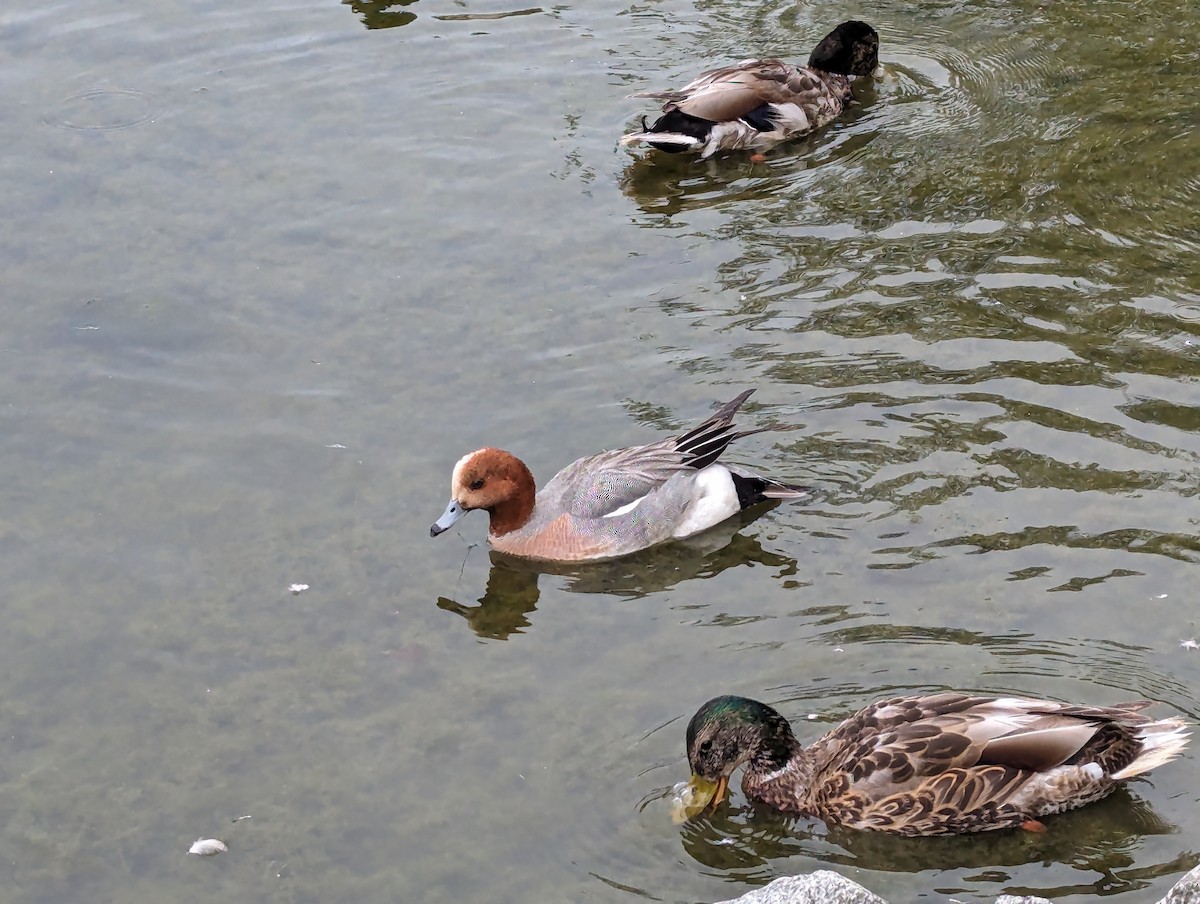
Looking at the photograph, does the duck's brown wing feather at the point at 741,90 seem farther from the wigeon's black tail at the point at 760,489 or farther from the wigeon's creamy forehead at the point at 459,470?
the wigeon's creamy forehead at the point at 459,470

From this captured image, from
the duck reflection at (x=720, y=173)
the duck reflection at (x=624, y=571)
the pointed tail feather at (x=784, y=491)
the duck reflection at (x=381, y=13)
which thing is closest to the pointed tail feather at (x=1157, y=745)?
the duck reflection at (x=624, y=571)

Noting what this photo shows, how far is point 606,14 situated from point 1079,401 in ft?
21.6

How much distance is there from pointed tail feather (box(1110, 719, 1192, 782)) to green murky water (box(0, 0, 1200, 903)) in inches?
8.4

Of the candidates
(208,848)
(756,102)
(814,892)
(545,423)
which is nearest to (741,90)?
(756,102)

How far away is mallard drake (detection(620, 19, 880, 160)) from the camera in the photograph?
1134cm

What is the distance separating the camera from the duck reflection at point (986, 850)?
18.4 ft

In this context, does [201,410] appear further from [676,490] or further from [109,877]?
[109,877]

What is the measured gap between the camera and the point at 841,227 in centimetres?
1015

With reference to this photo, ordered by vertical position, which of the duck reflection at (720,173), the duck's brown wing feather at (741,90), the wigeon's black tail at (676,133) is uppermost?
the duck's brown wing feather at (741,90)

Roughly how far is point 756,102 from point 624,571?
4.85 metres

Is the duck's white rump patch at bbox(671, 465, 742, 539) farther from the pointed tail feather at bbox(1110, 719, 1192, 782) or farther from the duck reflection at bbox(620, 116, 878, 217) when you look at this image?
the duck reflection at bbox(620, 116, 878, 217)

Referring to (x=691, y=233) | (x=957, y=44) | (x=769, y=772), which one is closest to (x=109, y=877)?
(x=769, y=772)

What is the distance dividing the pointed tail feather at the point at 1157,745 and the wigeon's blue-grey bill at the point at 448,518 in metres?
3.42

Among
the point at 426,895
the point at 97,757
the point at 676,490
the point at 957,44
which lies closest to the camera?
the point at 426,895
